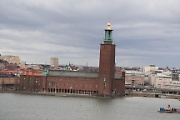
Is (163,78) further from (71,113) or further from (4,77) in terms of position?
(71,113)

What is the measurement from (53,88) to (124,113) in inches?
1455

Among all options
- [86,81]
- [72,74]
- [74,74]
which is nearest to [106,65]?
[86,81]

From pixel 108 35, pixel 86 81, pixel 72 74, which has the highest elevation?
pixel 108 35

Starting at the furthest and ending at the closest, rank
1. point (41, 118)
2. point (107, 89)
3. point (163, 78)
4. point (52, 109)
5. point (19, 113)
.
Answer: point (163, 78) < point (107, 89) < point (52, 109) < point (19, 113) < point (41, 118)

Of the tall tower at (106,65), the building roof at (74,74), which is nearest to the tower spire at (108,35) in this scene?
the tall tower at (106,65)

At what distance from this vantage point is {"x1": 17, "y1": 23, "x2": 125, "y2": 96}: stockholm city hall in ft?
254

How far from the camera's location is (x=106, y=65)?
77375 millimetres

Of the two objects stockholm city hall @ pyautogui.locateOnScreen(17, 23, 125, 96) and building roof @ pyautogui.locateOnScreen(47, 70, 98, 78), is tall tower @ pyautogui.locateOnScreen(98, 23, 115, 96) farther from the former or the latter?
building roof @ pyautogui.locateOnScreen(47, 70, 98, 78)

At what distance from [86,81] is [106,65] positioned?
5094 mm

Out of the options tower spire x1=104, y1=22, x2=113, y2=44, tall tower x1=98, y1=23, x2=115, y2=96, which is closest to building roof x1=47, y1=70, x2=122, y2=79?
tall tower x1=98, y1=23, x2=115, y2=96

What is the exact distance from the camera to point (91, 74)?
81312mm

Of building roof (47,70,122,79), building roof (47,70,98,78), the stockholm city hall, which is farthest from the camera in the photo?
building roof (47,70,98,78)

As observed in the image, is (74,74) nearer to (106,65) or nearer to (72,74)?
(72,74)

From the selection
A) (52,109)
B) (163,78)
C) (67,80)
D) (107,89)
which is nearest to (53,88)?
(67,80)
